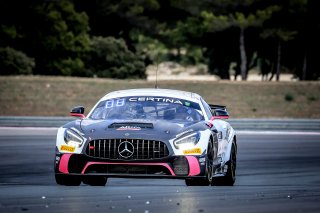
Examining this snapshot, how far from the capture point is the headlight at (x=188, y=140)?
43.4ft

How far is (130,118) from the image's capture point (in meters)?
14.1

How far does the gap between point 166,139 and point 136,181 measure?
8.25ft

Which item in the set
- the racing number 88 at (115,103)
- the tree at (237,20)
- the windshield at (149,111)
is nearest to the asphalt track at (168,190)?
the windshield at (149,111)

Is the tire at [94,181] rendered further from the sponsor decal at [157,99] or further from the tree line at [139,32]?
the tree line at [139,32]

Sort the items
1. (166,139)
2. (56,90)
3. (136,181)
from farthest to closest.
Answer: (56,90), (136,181), (166,139)

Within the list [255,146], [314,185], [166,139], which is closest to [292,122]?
[255,146]

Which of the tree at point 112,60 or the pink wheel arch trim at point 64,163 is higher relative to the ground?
the pink wheel arch trim at point 64,163

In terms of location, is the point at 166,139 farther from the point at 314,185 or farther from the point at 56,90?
the point at 56,90

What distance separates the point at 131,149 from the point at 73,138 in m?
0.79

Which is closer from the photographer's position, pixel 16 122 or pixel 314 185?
pixel 314 185

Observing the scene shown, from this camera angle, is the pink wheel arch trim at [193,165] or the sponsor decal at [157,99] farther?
the sponsor decal at [157,99]

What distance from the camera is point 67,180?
13.7m

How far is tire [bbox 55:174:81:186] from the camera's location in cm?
1356

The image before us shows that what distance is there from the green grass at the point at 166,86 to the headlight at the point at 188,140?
95.4ft
